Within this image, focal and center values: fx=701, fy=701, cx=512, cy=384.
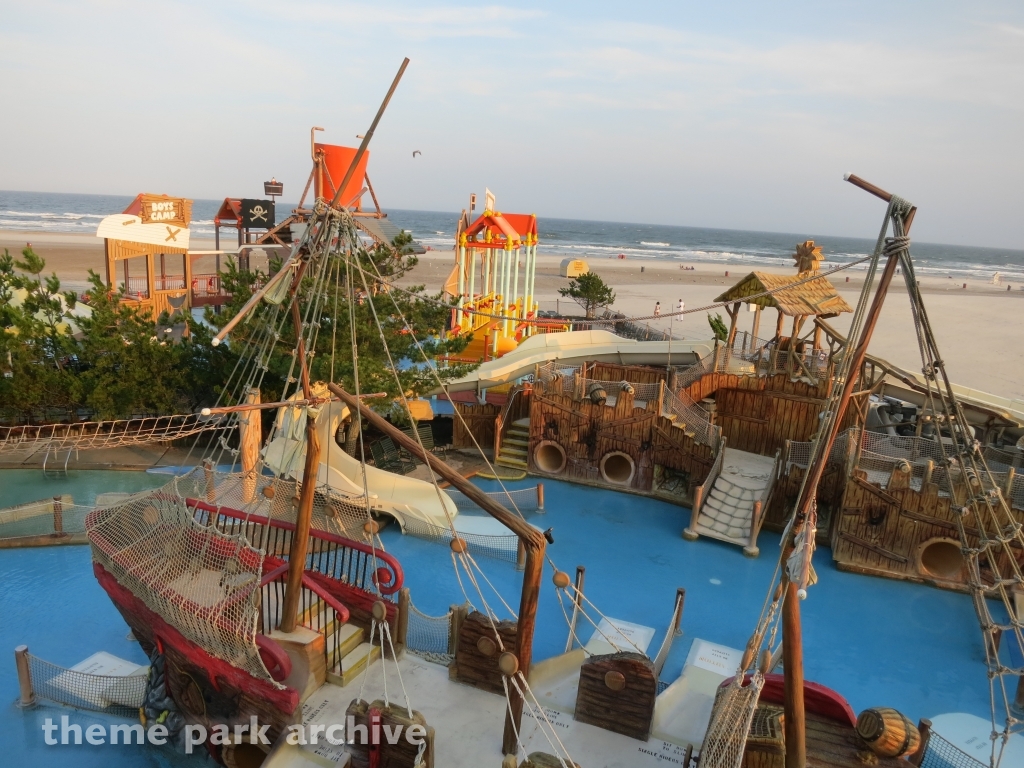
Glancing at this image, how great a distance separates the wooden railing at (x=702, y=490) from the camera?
15578 mm

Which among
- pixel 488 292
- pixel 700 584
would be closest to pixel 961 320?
pixel 488 292

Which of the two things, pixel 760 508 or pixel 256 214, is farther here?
pixel 256 214

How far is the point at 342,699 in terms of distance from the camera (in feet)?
27.7

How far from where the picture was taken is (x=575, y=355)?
23344 mm

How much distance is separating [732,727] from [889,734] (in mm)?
1877

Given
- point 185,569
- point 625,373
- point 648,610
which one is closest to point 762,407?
point 625,373

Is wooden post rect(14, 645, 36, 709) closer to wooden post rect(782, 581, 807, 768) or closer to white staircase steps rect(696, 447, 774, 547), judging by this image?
wooden post rect(782, 581, 807, 768)

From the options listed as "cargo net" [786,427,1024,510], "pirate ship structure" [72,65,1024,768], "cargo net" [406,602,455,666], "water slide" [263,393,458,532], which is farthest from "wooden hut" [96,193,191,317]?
"cargo net" [786,427,1024,510]

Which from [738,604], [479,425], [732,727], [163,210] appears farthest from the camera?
[163,210]

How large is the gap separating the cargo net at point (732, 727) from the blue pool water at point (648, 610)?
14.5ft

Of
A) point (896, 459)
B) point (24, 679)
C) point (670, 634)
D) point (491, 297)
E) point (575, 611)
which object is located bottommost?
point (24, 679)

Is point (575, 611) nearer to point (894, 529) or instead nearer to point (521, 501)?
point (521, 501)

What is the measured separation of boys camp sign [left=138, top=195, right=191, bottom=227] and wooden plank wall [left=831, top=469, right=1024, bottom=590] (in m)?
23.5

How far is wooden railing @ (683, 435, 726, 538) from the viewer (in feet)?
51.1
